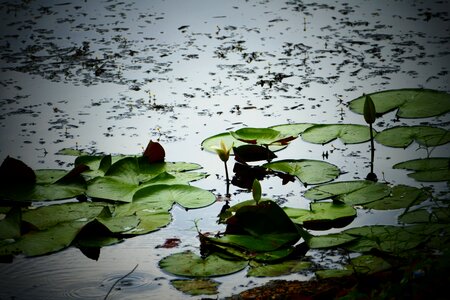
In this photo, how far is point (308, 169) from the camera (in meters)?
2.63

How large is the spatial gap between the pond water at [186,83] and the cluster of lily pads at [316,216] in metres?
0.05

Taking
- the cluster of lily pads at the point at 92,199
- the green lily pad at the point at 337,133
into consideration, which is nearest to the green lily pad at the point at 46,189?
the cluster of lily pads at the point at 92,199

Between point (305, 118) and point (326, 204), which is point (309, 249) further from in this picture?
point (305, 118)

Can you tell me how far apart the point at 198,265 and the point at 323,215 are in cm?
48

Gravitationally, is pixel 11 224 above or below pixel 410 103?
below

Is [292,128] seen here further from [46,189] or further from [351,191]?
[46,189]

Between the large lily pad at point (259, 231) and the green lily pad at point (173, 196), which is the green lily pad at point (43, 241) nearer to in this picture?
the green lily pad at point (173, 196)

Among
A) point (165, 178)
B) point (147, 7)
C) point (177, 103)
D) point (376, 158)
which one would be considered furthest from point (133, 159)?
point (147, 7)

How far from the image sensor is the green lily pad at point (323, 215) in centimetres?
227

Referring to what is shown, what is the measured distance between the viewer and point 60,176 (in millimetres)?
2676

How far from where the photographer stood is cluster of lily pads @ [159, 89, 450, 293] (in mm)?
2049

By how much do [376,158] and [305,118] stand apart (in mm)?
467

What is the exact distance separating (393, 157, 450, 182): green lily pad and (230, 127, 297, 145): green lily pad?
0.49 metres

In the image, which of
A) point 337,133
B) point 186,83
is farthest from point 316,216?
point 186,83
